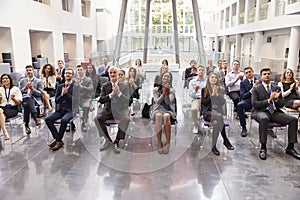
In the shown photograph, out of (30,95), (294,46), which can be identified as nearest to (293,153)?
(30,95)

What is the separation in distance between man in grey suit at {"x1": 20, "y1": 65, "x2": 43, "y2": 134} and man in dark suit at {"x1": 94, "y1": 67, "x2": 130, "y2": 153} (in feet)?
5.19

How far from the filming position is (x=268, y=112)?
3.92 meters

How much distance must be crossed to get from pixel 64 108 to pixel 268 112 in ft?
10.3

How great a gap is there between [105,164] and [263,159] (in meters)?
2.16

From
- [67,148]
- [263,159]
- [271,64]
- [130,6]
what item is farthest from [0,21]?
[130,6]

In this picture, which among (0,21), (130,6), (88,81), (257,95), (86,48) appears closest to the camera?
(257,95)

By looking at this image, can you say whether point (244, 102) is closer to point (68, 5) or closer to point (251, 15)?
point (251, 15)

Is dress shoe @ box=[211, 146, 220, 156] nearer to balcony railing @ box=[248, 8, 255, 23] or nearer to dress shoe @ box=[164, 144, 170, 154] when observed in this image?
dress shoe @ box=[164, 144, 170, 154]

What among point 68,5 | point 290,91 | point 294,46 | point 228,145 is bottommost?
point 228,145

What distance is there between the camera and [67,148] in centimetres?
404

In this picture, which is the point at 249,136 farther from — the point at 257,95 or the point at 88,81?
the point at 88,81

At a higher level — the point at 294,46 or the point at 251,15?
the point at 251,15

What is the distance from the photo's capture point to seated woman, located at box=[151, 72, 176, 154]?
153 inches

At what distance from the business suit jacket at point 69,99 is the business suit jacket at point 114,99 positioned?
21.2 inches
